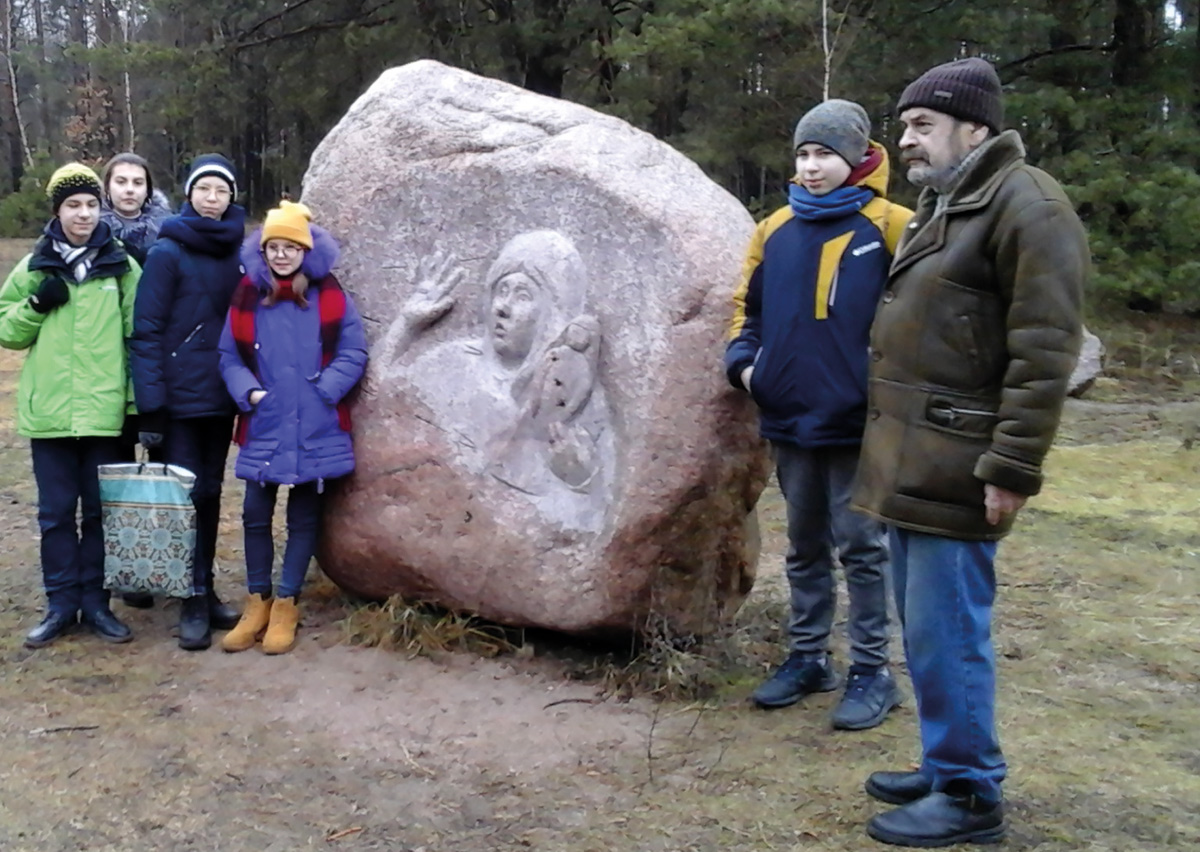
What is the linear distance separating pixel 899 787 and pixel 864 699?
1.65ft

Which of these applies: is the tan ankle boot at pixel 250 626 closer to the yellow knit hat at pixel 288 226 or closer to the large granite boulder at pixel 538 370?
the large granite boulder at pixel 538 370

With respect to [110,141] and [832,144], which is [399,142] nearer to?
[832,144]

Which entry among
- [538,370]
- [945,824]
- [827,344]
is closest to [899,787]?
[945,824]

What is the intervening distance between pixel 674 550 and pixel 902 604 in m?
0.99

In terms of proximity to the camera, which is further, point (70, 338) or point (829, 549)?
point (70, 338)

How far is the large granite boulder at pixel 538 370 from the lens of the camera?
12.3 ft

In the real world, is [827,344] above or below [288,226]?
below

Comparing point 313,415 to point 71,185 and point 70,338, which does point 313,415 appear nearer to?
point 70,338

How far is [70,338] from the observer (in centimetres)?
404

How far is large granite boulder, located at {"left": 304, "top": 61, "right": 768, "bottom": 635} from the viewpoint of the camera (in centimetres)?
373

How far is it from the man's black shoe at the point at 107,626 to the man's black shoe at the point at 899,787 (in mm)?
2669

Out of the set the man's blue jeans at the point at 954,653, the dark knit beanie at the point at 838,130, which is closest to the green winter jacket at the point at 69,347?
the dark knit beanie at the point at 838,130

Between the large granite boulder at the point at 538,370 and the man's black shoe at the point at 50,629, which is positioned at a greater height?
the large granite boulder at the point at 538,370

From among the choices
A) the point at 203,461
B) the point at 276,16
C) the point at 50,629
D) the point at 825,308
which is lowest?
the point at 50,629
